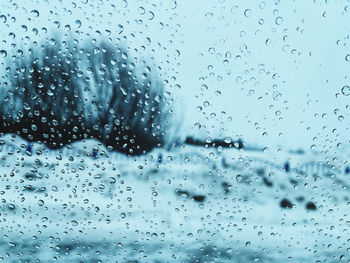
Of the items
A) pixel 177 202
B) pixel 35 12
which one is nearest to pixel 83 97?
pixel 35 12

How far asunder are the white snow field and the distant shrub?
3.8 inches

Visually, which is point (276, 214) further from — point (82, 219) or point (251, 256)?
point (82, 219)

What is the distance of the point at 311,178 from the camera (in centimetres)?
266

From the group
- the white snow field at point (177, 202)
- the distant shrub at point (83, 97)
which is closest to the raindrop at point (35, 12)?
the distant shrub at point (83, 97)

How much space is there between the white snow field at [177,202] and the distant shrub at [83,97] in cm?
10

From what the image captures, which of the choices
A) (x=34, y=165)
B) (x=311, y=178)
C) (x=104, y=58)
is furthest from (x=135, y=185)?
Answer: (x=311, y=178)

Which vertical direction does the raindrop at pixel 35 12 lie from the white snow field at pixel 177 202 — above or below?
above

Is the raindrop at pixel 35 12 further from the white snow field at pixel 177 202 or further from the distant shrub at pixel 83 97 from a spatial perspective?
the white snow field at pixel 177 202

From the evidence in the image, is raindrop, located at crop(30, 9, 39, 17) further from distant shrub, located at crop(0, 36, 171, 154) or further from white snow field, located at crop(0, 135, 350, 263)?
white snow field, located at crop(0, 135, 350, 263)

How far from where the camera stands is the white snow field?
2.53m

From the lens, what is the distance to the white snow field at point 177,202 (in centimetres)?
253

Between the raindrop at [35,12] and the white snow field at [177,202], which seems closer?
the raindrop at [35,12]

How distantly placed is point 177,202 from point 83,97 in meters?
0.82

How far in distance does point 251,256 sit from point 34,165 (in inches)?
51.9
